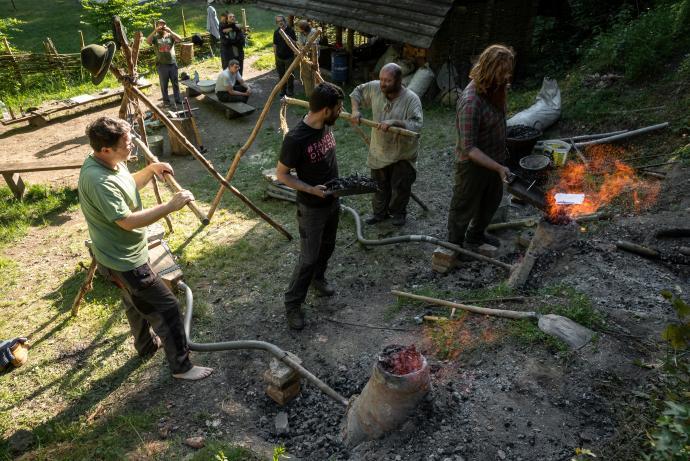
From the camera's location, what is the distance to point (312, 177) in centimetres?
447

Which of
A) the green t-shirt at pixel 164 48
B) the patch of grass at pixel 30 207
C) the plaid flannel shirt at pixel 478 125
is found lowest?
the patch of grass at pixel 30 207

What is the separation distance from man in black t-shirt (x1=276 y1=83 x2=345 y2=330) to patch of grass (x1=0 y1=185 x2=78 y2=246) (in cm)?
543

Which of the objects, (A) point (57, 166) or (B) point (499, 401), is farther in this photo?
Result: (A) point (57, 166)

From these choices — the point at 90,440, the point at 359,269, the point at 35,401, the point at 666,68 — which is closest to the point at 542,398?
the point at 359,269

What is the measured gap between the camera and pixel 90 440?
12.4 ft

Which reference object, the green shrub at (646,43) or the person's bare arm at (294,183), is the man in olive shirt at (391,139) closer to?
the person's bare arm at (294,183)

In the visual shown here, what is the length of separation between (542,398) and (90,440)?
3536mm

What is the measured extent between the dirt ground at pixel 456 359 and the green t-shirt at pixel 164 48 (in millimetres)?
6761

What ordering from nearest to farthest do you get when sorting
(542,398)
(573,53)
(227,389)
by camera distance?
(542,398) → (227,389) → (573,53)

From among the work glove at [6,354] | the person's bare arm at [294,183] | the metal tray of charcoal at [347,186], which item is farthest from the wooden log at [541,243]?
the work glove at [6,354]

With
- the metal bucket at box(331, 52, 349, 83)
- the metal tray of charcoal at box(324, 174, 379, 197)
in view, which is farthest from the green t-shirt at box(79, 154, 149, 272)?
the metal bucket at box(331, 52, 349, 83)

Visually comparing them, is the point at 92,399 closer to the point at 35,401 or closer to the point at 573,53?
the point at 35,401

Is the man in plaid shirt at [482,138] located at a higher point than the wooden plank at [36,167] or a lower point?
higher

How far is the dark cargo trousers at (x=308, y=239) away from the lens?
4562 millimetres
